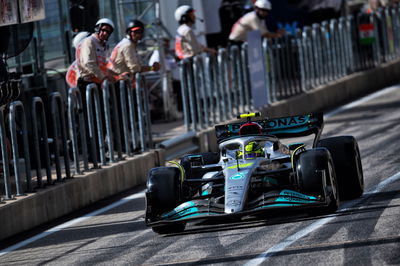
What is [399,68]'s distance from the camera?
87.8 ft

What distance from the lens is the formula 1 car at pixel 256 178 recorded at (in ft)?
33.5

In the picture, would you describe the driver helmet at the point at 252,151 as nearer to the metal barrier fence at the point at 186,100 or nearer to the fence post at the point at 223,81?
→ the metal barrier fence at the point at 186,100

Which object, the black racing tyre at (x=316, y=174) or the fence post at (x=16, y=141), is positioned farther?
the fence post at (x=16, y=141)

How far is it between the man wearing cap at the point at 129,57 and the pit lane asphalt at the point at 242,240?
353 centimetres

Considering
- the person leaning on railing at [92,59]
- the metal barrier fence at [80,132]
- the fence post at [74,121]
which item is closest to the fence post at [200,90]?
the metal barrier fence at [80,132]

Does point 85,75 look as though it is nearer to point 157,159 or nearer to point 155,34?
point 157,159

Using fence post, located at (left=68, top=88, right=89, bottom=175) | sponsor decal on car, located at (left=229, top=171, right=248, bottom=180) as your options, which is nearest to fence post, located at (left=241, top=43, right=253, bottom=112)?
fence post, located at (left=68, top=88, right=89, bottom=175)

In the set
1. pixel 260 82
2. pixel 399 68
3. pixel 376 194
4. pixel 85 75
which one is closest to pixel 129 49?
pixel 85 75

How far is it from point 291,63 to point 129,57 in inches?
232

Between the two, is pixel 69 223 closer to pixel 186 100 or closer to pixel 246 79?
pixel 186 100

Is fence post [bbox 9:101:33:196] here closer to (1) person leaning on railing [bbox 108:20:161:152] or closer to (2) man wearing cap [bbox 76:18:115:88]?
(2) man wearing cap [bbox 76:18:115:88]

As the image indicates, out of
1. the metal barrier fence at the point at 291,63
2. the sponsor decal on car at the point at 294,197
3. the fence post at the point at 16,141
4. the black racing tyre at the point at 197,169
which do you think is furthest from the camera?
the metal barrier fence at the point at 291,63

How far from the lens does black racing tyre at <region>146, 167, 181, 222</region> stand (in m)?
10.7

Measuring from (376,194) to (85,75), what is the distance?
5317mm
